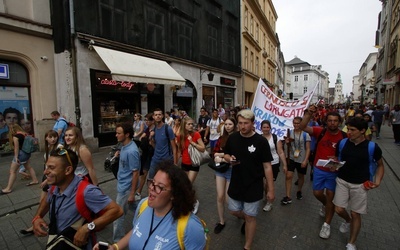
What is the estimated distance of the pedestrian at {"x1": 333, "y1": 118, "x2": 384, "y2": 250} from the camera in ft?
9.54

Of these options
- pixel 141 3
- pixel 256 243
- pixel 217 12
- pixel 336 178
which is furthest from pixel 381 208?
pixel 217 12

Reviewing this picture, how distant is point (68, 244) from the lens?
1824mm

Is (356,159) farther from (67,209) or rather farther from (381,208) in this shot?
(67,209)

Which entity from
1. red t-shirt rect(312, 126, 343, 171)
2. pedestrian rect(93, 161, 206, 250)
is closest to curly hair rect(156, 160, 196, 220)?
pedestrian rect(93, 161, 206, 250)

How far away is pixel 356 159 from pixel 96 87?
374 inches

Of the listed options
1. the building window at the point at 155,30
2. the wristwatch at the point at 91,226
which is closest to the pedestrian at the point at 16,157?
the wristwatch at the point at 91,226

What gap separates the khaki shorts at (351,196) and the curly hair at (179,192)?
254cm

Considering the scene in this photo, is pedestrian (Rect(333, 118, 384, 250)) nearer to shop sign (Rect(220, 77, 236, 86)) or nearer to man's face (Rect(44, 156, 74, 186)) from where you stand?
man's face (Rect(44, 156, 74, 186))

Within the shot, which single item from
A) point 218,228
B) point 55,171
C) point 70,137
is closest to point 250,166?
point 218,228

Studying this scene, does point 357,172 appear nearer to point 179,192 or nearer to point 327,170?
point 327,170

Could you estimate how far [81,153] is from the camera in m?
3.00

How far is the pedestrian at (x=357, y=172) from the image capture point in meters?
2.91

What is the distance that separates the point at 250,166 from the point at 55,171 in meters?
2.09

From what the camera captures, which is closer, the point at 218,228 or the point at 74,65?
the point at 218,228
